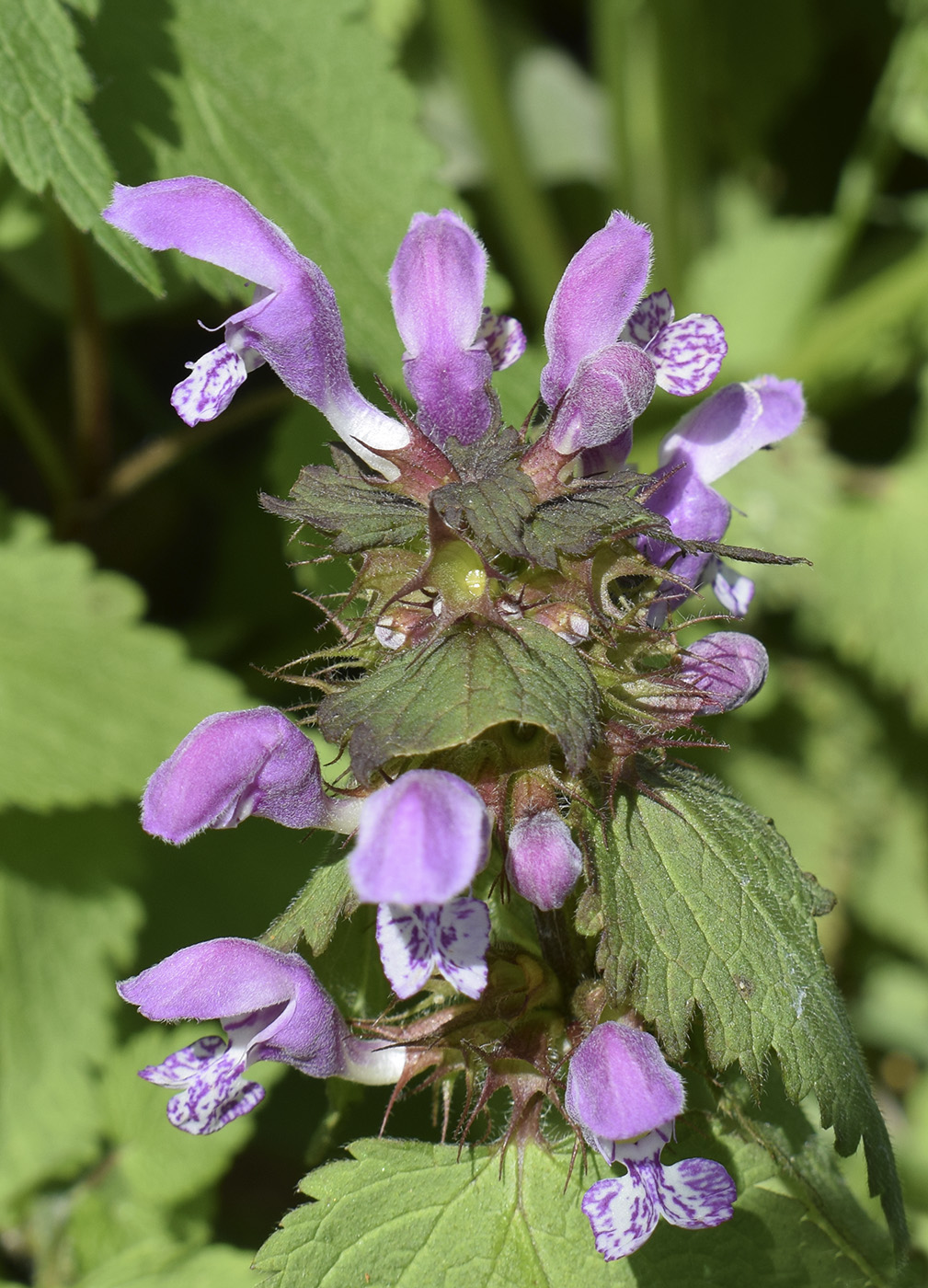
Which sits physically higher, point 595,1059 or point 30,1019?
point 595,1059

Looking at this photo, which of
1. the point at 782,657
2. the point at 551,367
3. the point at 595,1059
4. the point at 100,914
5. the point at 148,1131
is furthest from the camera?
the point at 782,657

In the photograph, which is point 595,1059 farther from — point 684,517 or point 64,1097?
point 64,1097

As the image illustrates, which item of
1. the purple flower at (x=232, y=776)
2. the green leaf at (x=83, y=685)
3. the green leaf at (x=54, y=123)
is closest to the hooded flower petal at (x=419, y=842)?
the purple flower at (x=232, y=776)

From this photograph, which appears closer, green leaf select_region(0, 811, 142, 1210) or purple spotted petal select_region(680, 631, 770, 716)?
purple spotted petal select_region(680, 631, 770, 716)

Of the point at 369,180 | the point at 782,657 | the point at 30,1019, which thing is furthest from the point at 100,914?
the point at 782,657

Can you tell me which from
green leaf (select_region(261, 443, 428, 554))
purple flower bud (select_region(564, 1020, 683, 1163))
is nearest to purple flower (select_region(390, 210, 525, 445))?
green leaf (select_region(261, 443, 428, 554))

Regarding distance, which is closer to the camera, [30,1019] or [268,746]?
[268,746]

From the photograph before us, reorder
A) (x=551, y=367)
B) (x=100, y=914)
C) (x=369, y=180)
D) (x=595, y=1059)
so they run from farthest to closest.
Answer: (x=100, y=914) < (x=369, y=180) < (x=551, y=367) < (x=595, y=1059)

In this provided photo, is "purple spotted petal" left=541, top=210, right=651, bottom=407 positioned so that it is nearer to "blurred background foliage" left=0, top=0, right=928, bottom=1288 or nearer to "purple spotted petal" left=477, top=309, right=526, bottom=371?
"purple spotted petal" left=477, top=309, right=526, bottom=371

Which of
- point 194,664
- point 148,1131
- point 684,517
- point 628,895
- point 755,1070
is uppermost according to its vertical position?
point 684,517
